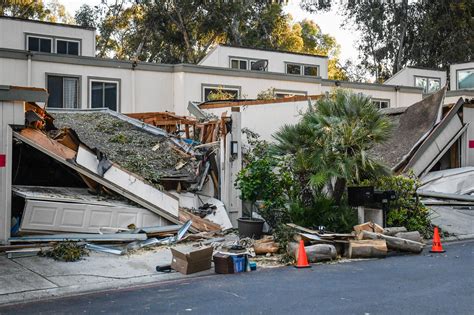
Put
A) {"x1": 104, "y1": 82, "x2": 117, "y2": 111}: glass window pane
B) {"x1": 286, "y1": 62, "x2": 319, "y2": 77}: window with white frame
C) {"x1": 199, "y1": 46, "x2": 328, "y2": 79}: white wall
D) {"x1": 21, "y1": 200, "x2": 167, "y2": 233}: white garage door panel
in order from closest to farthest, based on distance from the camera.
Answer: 1. {"x1": 21, "y1": 200, "x2": 167, "y2": 233}: white garage door panel
2. {"x1": 104, "y1": 82, "x2": 117, "y2": 111}: glass window pane
3. {"x1": 199, "y1": 46, "x2": 328, "y2": 79}: white wall
4. {"x1": 286, "y1": 62, "x2": 319, "y2": 77}: window with white frame

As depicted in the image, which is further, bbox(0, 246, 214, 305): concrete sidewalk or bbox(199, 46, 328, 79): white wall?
bbox(199, 46, 328, 79): white wall

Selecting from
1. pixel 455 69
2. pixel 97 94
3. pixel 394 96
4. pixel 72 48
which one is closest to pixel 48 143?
pixel 97 94

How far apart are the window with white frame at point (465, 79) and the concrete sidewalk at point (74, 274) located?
28.6m

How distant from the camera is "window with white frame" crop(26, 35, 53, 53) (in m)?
24.4

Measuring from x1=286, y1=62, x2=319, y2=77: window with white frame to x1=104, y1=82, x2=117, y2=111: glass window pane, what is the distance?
31.5 ft

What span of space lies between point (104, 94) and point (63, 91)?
156 centimetres

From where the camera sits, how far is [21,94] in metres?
11.7

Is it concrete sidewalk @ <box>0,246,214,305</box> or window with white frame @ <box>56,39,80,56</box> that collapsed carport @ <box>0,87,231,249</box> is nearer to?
concrete sidewalk @ <box>0,246,214,305</box>

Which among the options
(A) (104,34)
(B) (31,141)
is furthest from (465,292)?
(A) (104,34)

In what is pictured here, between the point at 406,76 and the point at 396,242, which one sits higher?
the point at 406,76

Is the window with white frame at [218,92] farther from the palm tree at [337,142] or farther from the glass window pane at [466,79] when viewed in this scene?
the glass window pane at [466,79]

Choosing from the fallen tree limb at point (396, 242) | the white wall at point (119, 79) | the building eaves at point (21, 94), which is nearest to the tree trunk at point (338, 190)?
the fallen tree limb at point (396, 242)

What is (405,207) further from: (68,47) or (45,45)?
(45,45)

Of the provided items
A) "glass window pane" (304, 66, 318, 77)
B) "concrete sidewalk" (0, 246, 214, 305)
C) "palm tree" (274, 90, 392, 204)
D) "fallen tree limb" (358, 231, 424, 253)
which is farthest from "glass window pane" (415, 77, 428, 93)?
"concrete sidewalk" (0, 246, 214, 305)
